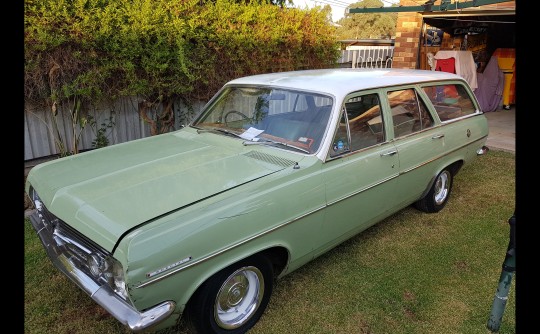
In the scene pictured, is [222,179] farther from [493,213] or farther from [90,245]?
[493,213]

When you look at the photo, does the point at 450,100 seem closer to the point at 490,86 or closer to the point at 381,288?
the point at 381,288

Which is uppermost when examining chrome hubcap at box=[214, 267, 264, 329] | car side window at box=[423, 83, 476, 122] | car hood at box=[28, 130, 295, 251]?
car side window at box=[423, 83, 476, 122]

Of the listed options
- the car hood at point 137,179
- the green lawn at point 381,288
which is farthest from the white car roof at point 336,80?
the green lawn at point 381,288

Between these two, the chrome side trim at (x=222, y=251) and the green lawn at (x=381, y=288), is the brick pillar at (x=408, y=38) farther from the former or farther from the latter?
the chrome side trim at (x=222, y=251)

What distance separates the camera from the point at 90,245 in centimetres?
222

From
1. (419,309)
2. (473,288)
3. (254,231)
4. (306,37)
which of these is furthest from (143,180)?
(306,37)

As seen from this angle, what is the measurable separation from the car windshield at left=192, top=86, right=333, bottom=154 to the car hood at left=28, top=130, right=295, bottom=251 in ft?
0.66

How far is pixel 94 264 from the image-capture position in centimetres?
225

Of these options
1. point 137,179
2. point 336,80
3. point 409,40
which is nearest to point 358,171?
point 336,80

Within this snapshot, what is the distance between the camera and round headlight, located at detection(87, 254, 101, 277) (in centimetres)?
218

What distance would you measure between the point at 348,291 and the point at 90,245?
199 cm

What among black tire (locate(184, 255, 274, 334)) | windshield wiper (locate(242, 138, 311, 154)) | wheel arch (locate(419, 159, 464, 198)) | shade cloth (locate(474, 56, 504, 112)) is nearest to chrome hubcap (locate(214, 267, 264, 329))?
black tire (locate(184, 255, 274, 334))

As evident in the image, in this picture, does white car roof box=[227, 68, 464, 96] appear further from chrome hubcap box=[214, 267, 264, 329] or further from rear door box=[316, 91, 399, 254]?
chrome hubcap box=[214, 267, 264, 329]

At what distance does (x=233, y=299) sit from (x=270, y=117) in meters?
1.57
